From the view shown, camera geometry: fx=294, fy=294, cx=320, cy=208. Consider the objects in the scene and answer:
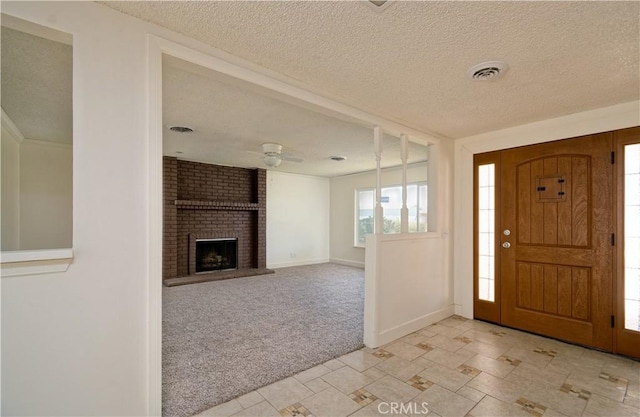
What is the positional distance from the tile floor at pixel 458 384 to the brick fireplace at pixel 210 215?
397 centimetres

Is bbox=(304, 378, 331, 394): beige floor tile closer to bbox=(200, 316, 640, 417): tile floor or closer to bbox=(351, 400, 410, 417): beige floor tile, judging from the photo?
bbox=(200, 316, 640, 417): tile floor

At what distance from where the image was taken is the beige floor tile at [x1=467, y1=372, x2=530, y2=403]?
2098 millimetres

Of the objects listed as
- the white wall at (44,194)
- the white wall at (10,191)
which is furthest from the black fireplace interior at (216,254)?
the white wall at (10,191)

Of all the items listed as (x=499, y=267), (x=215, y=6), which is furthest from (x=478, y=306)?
(x=215, y=6)

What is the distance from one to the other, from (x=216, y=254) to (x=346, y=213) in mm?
3377

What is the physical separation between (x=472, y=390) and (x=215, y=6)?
9.75ft

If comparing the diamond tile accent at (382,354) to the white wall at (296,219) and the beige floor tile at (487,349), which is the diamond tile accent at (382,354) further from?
the white wall at (296,219)

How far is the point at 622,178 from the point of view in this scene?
9.01 feet

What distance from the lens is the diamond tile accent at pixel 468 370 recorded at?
2.40m

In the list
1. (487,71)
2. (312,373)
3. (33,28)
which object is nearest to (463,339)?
(312,373)

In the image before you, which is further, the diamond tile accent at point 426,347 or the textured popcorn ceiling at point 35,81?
the diamond tile accent at point 426,347

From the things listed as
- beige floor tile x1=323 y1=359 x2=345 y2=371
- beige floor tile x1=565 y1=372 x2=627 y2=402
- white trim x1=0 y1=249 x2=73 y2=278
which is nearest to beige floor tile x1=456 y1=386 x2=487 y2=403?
beige floor tile x1=565 y1=372 x2=627 y2=402

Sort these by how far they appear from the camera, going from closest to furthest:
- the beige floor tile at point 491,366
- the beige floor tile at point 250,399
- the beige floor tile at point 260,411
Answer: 1. the beige floor tile at point 260,411
2. the beige floor tile at point 250,399
3. the beige floor tile at point 491,366

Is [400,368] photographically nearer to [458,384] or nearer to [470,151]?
[458,384]
